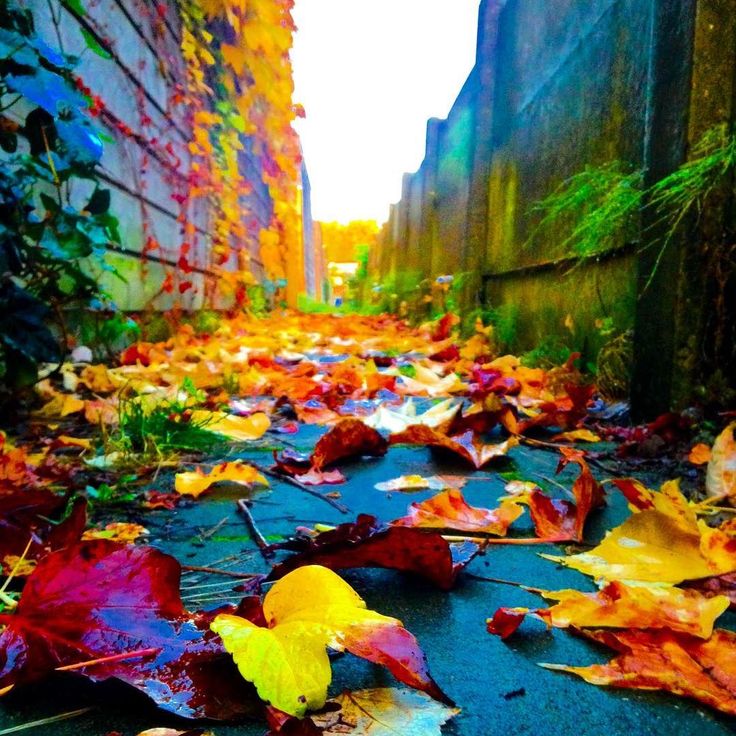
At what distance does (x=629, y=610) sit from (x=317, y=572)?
0.36 metres

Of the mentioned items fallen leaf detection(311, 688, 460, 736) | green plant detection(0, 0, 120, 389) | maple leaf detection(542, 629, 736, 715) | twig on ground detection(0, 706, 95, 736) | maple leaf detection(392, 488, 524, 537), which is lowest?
twig on ground detection(0, 706, 95, 736)

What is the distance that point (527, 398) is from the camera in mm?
Result: 1978

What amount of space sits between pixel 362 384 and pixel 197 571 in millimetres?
1725

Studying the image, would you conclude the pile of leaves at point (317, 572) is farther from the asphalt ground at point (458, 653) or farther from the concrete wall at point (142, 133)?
the concrete wall at point (142, 133)

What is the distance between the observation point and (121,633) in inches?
21.9

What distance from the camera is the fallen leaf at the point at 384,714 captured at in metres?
0.48

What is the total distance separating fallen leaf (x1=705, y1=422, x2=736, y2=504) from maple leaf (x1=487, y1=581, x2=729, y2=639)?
1.42 feet

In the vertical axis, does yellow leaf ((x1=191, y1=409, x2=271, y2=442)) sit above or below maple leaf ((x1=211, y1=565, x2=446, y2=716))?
below

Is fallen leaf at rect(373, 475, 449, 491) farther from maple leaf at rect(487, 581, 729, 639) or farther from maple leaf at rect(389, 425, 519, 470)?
maple leaf at rect(487, 581, 729, 639)

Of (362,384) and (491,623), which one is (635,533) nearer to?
(491,623)

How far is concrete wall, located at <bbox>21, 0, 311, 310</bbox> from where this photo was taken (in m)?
2.62

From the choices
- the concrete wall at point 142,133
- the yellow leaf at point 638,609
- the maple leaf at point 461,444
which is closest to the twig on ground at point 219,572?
the yellow leaf at point 638,609

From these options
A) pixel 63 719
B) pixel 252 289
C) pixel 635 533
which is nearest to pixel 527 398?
pixel 635 533

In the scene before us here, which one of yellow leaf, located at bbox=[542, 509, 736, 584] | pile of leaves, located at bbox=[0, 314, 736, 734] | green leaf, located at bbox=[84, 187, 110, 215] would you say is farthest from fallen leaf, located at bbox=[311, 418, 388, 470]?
green leaf, located at bbox=[84, 187, 110, 215]
